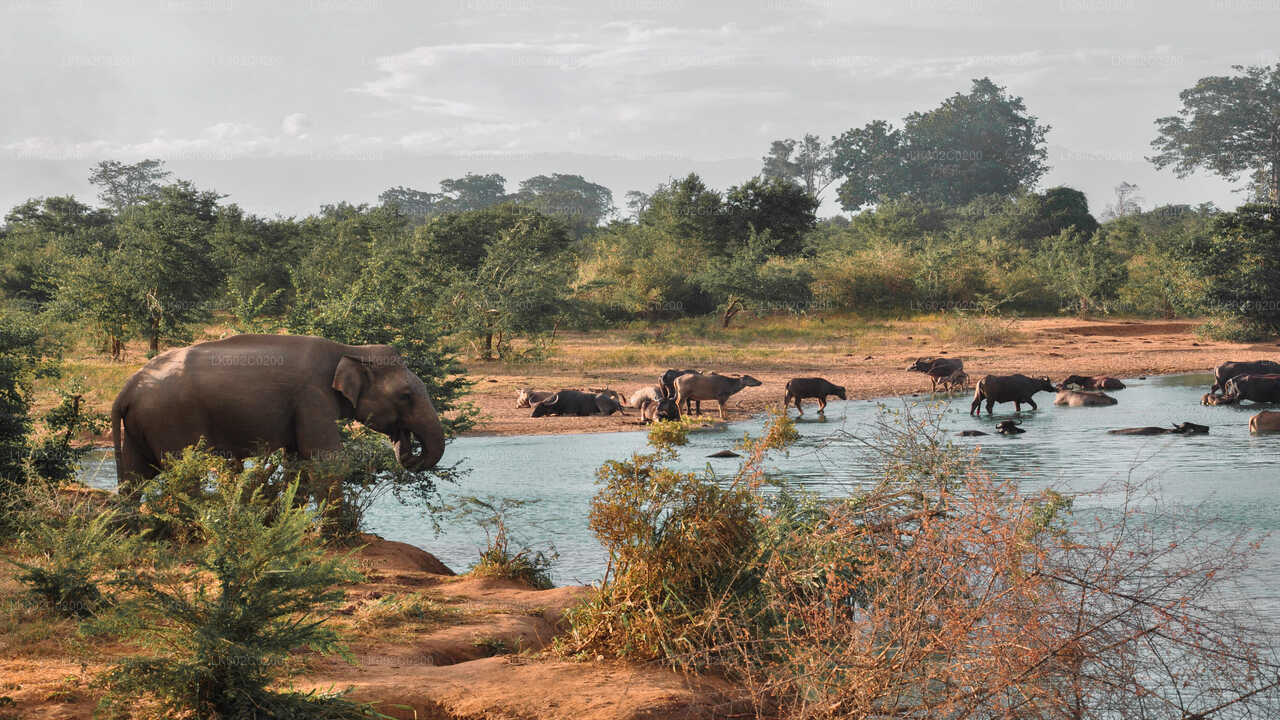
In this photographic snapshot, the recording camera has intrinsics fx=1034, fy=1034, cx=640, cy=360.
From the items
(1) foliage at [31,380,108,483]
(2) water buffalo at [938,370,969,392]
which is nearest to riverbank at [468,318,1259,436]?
(2) water buffalo at [938,370,969,392]

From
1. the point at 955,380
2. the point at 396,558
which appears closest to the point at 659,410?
the point at 955,380

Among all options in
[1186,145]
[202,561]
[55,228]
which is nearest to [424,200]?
[55,228]

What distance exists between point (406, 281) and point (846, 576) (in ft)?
71.4

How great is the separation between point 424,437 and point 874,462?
440cm

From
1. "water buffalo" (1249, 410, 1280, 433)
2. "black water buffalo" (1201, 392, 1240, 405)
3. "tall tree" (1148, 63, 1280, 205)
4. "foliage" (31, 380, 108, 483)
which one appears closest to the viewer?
"foliage" (31, 380, 108, 483)

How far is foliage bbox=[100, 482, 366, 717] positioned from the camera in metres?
4.59

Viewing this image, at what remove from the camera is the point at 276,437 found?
896 centimetres

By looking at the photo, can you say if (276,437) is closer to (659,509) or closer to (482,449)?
(659,509)

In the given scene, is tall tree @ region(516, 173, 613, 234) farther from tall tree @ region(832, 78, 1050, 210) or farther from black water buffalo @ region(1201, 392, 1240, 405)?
black water buffalo @ region(1201, 392, 1240, 405)

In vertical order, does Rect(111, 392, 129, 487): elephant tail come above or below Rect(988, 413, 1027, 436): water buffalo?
above

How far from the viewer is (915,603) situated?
16.6 feet

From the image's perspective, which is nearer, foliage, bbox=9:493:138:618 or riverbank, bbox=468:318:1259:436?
foliage, bbox=9:493:138:618

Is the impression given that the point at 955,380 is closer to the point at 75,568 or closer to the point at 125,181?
the point at 75,568

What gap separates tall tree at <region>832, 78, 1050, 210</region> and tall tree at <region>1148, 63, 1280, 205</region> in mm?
12154
